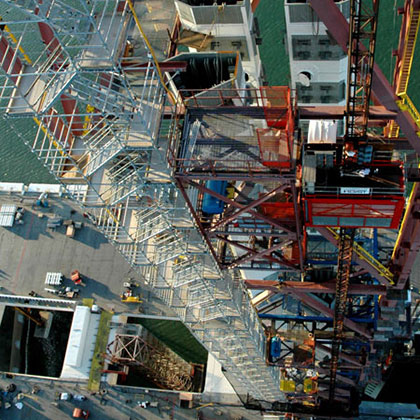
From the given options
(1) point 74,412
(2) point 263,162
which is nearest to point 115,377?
(1) point 74,412

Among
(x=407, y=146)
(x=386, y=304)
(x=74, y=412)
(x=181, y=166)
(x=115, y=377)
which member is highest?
(x=407, y=146)

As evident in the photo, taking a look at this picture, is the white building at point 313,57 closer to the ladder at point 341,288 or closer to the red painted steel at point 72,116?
the red painted steel at point 72,116

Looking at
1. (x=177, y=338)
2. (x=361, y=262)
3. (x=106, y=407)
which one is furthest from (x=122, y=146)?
(x=177, y=338)

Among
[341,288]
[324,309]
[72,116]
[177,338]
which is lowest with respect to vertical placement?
[177,338]

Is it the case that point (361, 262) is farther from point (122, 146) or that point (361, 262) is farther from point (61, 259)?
point (61, 259)

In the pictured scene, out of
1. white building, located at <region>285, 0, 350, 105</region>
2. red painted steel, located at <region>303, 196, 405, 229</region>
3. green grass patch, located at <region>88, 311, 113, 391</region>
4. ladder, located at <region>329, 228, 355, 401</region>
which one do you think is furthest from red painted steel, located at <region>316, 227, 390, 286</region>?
green grass patch, located at <region>88, 311, 113, 391</region>

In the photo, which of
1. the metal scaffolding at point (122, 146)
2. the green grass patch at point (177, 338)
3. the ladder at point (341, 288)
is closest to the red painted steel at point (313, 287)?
the ladder at point (341, 288)

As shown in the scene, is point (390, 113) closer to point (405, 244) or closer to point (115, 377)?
point (405, 244)
